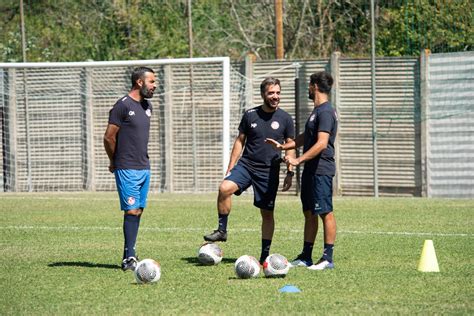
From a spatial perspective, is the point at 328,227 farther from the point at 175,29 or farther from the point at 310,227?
the point at 175,29

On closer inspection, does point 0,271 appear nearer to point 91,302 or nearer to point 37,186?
point 91,302

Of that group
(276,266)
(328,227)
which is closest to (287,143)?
(328,227)

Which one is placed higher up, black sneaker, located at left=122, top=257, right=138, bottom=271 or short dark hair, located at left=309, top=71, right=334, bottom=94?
short dark hair, located at left=309, top=71, right=334, bottom=94

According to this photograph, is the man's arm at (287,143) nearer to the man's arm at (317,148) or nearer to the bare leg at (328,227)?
the man's arm at (317,148)

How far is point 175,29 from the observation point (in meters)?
28.9

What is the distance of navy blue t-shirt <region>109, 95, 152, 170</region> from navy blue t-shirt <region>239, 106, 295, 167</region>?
1.29 m

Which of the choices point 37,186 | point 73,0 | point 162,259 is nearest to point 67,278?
point 162,259

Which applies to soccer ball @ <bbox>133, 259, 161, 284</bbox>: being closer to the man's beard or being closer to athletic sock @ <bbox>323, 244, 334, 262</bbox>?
athletic sock @ <bbox>323, 244, 334, 262</bbox>

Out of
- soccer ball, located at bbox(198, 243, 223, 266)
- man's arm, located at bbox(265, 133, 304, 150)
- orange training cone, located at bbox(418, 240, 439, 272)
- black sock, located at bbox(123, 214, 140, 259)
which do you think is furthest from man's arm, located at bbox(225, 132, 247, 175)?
orange training cone, located at bbox(418, 240, 439, 272)

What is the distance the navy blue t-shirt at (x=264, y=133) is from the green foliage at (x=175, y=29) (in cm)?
1374

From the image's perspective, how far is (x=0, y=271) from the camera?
11.4 meters

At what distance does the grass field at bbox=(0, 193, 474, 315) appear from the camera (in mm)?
9031

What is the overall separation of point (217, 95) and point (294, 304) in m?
16.4

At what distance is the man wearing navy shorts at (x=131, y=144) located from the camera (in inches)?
458
